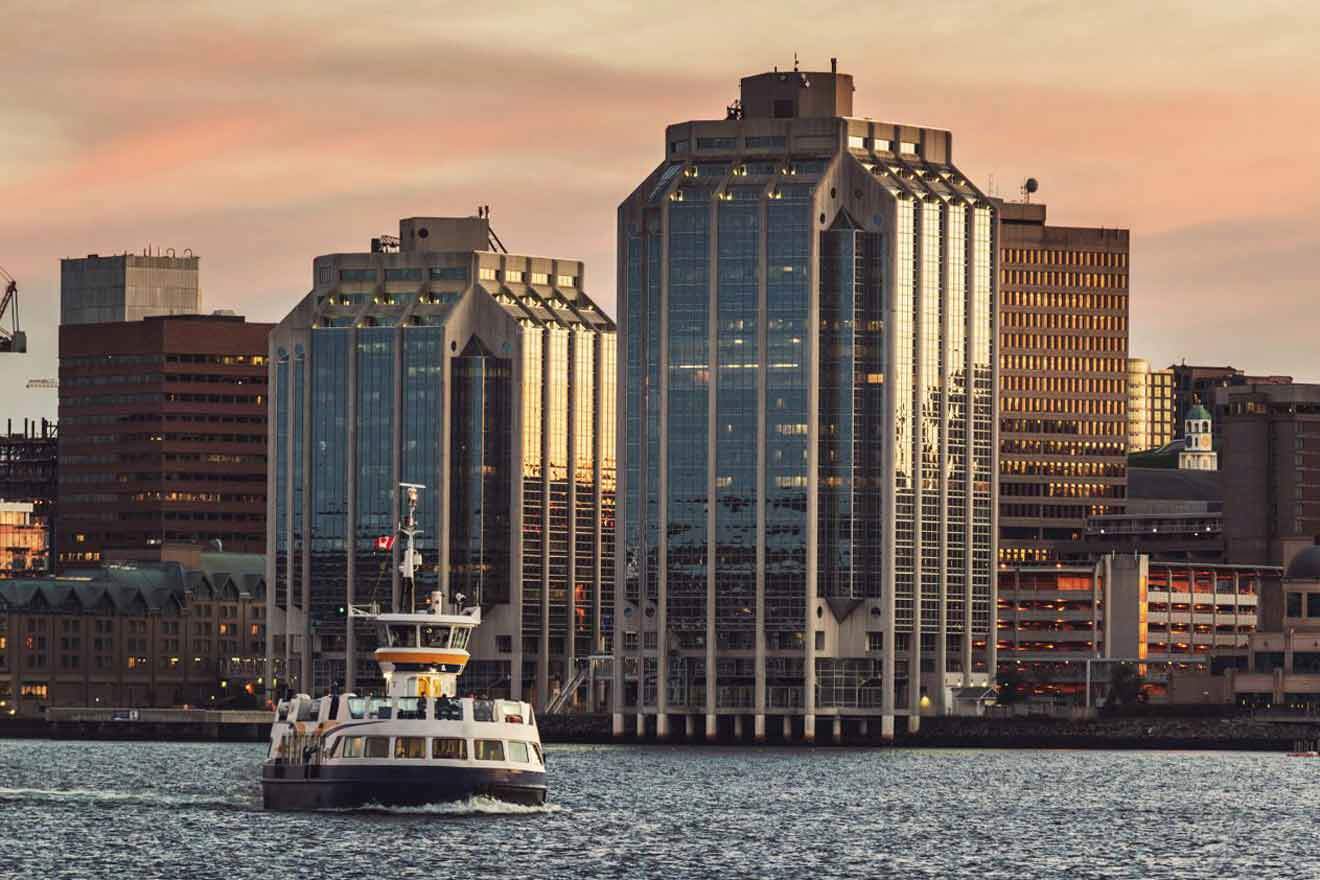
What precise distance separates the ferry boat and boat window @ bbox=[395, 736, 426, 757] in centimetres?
6

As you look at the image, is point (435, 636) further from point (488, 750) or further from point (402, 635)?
point (488, 750)

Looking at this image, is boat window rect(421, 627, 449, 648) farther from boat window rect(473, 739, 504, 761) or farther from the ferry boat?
boat window rect(473, 739, 504, 761)

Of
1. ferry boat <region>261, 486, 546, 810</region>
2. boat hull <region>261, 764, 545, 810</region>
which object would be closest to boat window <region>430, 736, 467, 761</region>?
ferry boat <region>261, 486, 546, 810</region>

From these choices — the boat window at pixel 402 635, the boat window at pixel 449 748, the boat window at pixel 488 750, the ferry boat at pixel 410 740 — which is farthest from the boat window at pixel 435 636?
the boat window at pixel 449 748

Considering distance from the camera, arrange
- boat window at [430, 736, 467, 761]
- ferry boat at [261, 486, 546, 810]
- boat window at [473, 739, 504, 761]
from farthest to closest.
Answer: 1. boat window at [473, 739, 504, 761]
2. ferry boat at [261, 486, 546, 810]
3. boat window at [430, 736, 467, 761]

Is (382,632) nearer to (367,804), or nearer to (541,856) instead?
(367,804)

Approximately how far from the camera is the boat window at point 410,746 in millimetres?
187500

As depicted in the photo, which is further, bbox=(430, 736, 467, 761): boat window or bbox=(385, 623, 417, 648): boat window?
bbox=(385, 623, 417, 648): boat window

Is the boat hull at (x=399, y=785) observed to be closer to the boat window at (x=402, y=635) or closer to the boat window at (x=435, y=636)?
the boat window at (x=402, y=635)

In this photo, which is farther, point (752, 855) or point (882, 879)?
point (752, 855)

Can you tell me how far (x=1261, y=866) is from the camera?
602ft

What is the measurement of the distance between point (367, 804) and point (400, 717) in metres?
5.41

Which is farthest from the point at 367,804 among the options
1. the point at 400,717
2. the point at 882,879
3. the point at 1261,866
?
the point at 1261,866

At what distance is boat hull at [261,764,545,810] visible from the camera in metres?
188
